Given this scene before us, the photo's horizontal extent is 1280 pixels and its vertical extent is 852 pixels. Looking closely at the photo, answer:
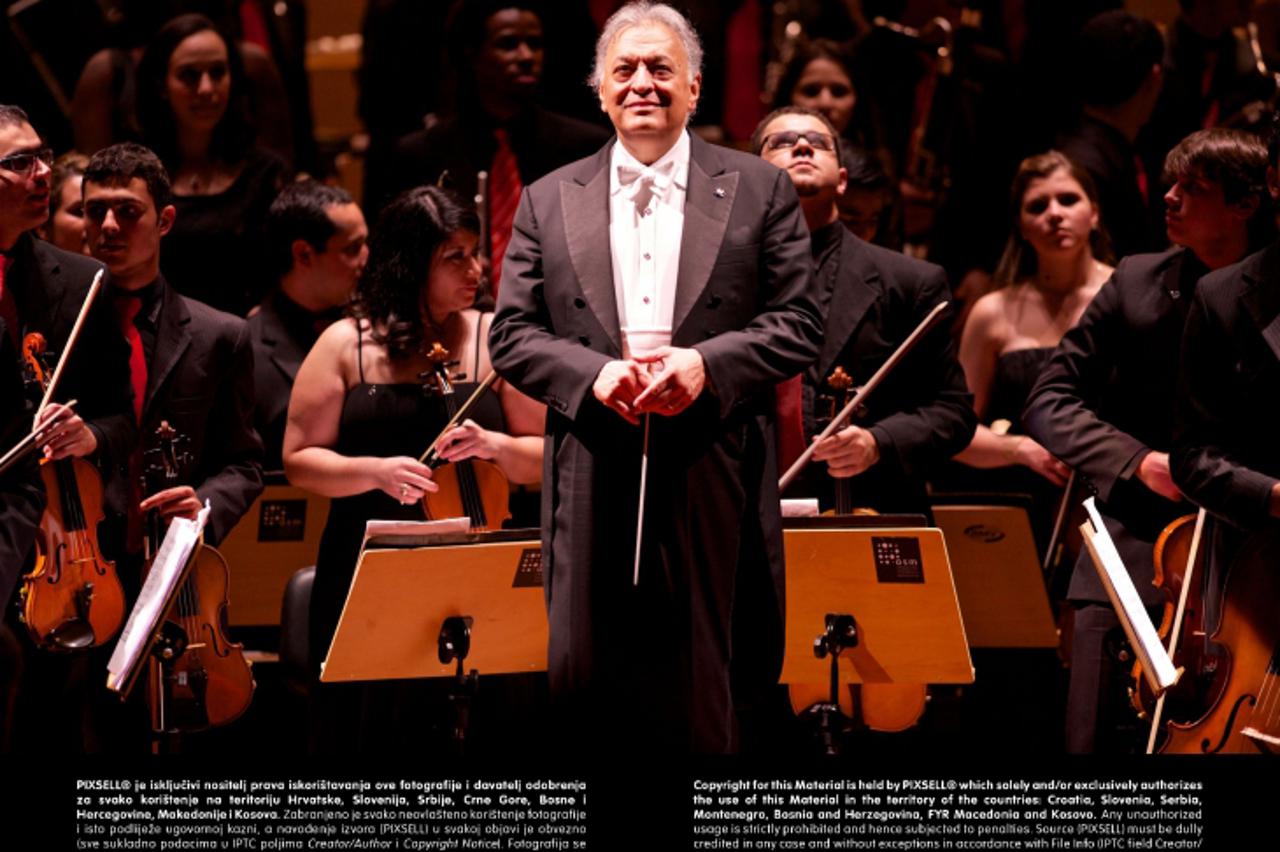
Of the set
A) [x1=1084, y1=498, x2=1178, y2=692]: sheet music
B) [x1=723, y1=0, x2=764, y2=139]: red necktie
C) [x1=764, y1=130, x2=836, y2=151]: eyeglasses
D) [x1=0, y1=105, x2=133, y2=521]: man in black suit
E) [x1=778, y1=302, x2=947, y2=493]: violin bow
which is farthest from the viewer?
[x1=723, y1=0, x2=764, y2=139]: red necktie

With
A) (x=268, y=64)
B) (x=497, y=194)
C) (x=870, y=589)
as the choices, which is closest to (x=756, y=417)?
(x=870, y=589)

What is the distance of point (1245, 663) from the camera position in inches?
126

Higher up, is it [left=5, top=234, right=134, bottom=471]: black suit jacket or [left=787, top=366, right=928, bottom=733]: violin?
[left=5, top=234, right=134, bottom=471]: black suit jacket

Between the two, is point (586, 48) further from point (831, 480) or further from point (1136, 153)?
point (831, 480)

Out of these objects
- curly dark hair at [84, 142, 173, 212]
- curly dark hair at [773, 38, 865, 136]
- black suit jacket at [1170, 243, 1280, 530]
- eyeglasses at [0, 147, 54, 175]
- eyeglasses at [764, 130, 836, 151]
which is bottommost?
black suit jacket at [1170, 243, 1280, 530]

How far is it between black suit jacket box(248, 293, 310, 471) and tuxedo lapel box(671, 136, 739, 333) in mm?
1583

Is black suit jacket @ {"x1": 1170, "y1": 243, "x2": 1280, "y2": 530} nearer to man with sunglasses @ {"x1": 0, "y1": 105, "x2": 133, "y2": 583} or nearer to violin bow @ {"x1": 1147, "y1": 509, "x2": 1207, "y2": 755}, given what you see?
violin bow @ {"x1": 1147, "y1": 509, "x2": 1207, "y2": 755}

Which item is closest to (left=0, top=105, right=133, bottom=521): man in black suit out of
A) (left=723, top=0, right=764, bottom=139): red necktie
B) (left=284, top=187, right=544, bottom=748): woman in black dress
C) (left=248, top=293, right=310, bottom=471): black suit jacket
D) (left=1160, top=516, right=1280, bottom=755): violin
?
(left=284, top=187, right=544, bottom=748): woman in black dress

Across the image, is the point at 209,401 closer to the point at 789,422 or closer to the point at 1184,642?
the point at 789,422

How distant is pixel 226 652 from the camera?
12.2 feet

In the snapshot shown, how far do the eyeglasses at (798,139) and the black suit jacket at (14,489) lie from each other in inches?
63.1

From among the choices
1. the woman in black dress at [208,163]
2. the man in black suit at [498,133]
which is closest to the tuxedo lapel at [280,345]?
the woman in black dress at [208,163]

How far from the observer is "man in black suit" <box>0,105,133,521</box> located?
142 inches

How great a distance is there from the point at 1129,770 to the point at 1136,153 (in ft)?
8.63
